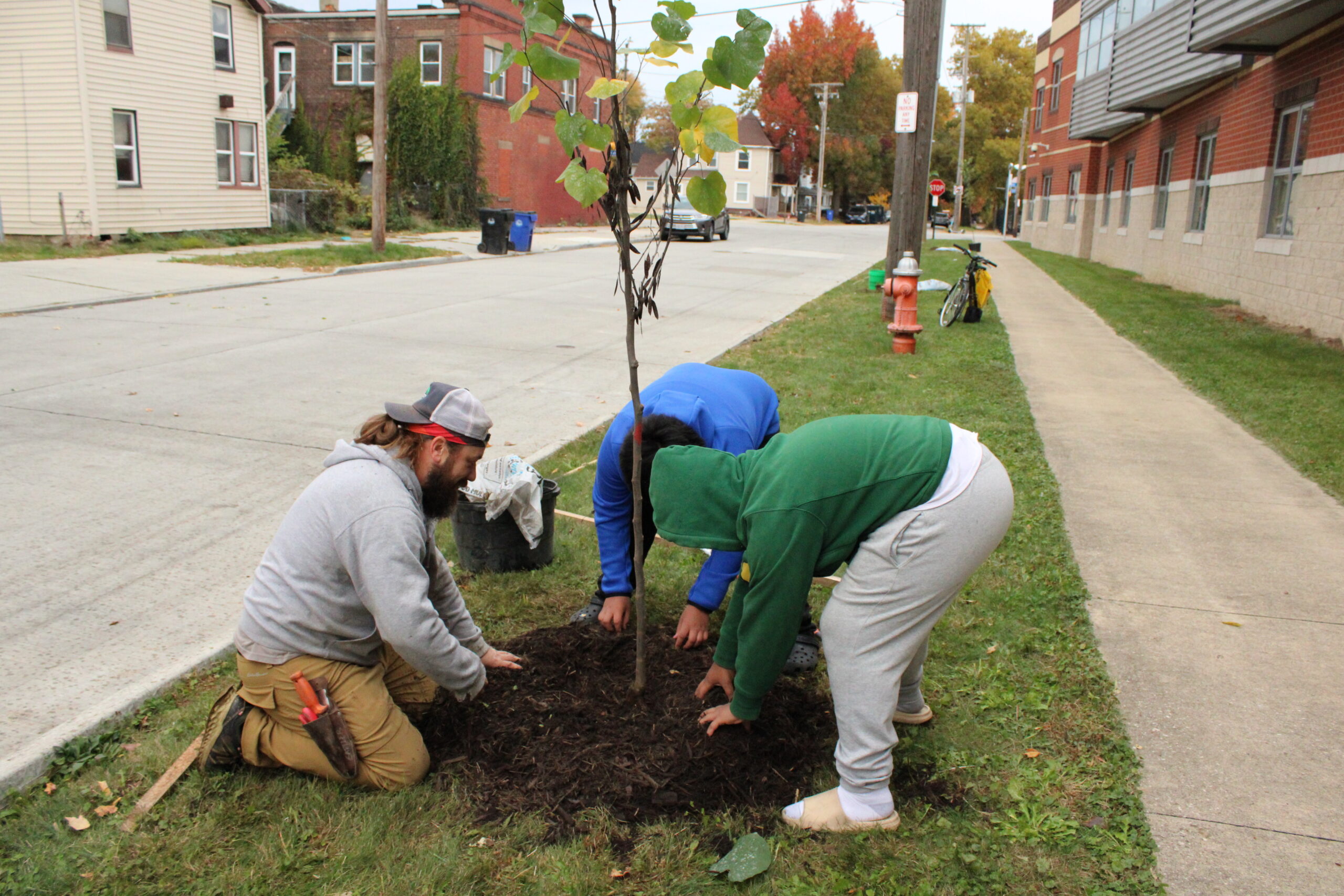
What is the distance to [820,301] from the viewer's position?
15.4 metres

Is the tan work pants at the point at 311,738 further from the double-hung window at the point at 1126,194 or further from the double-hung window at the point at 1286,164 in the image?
the double-hung window at the point at 1126,194

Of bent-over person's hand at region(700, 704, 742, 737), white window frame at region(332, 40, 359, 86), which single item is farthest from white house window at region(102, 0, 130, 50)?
bent-over person's hand at region(700, 704, 742, 737)

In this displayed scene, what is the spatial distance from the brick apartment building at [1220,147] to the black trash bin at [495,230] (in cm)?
1353

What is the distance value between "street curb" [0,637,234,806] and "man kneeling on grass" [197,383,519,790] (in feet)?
1.47

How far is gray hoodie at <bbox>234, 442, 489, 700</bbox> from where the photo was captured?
2752 mm

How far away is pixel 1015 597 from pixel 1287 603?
45.5 inches

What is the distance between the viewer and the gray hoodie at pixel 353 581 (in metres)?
2.75

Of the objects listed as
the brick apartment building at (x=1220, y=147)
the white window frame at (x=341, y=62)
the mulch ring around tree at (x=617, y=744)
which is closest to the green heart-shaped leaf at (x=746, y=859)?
the mulch ring around tree at (x=617, y=744)

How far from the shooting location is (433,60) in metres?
33.8

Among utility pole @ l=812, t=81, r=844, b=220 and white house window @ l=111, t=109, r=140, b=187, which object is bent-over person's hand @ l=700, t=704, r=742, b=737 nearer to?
white house window @ l=111, t=109, r=140, b=187

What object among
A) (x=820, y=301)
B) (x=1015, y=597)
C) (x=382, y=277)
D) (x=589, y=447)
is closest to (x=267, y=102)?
(x=382, y=277)

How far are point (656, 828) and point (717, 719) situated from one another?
0.40 m

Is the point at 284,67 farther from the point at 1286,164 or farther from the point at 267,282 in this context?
the point at 1286,164

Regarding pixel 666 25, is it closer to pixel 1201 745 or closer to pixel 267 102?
pixel 1201 745
